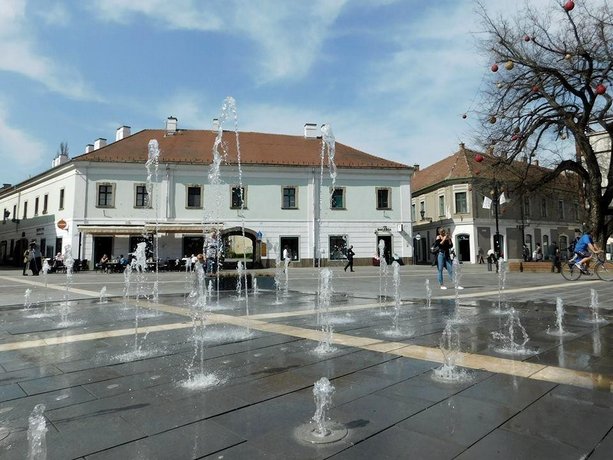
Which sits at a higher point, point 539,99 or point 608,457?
point 539,99

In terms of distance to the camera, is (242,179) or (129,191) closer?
(129,191)

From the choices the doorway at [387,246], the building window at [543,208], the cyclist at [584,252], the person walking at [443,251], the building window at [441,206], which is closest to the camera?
the person walking at [443,251]

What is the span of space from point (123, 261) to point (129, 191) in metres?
6.47

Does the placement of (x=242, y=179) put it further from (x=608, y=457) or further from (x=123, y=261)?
(x=608, y=457)

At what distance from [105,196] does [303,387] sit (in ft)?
105

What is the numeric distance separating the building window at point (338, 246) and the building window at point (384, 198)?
13.4 ft

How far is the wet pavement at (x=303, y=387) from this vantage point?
2.46 m

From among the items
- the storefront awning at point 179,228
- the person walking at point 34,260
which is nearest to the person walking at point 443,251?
the person walking at point 34,260

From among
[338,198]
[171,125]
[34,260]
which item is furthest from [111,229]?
[338,198]

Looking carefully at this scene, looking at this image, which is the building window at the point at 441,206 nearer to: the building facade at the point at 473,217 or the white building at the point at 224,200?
the building facade at the point at 473,217

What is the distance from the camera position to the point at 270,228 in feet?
112

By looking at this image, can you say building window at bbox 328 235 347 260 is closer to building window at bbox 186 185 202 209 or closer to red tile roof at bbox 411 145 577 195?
building window at bbox 186 185 202 209

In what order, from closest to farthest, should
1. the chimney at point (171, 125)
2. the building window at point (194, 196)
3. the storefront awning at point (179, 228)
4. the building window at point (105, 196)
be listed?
1. the storefront awning at point (179, 228)
2. the building window at point (105, 196)
3. the building window at point (194, 196)
4. the chimney at point (171, 125)

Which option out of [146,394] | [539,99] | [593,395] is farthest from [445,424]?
[539,99]
